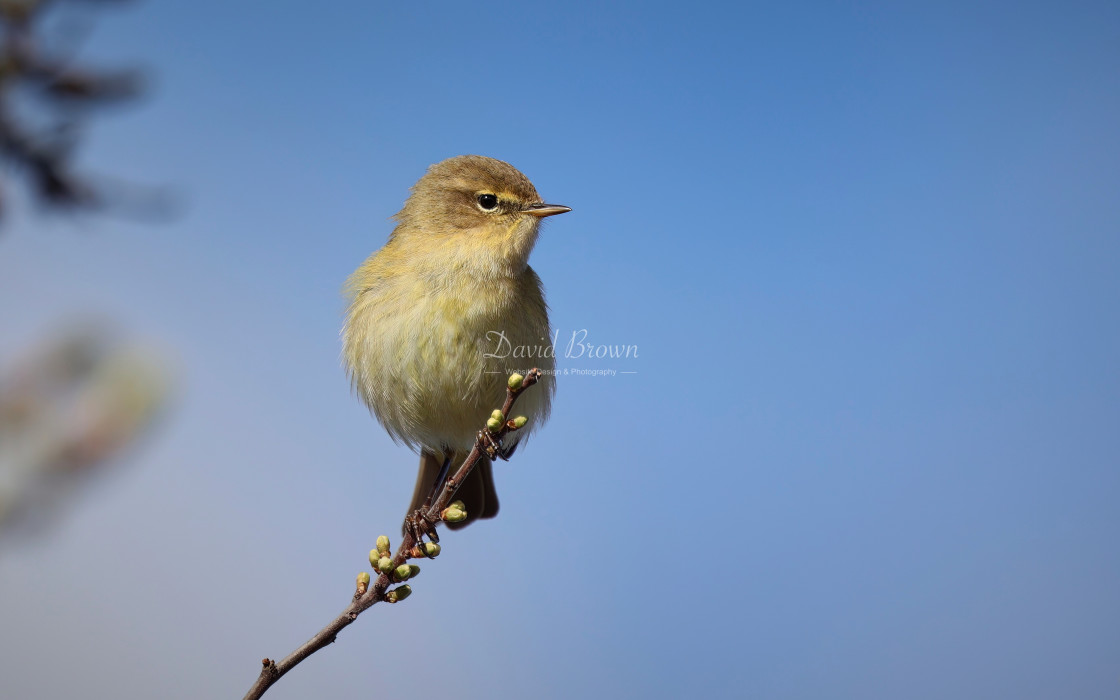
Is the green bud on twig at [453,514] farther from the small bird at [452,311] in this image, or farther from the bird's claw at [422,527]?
the small bird at [452,311]

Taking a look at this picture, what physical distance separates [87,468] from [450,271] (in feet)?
6.21

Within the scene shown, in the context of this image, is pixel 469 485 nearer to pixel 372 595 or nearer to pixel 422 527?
pixel 422 527

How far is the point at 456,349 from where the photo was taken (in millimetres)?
3283

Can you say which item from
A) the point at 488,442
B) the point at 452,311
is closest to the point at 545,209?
the point at 452,311

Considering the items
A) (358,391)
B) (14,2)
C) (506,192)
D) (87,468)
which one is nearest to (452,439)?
(358,391)

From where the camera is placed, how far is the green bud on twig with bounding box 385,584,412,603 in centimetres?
229

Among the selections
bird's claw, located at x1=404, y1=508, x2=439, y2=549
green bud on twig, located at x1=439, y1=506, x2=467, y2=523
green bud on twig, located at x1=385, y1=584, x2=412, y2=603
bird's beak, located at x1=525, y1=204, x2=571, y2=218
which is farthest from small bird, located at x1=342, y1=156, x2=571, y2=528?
green bud on twig, located at x1=385, y1=584, x2=412, y2=603

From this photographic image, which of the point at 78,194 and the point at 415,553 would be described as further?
the point at 415,553

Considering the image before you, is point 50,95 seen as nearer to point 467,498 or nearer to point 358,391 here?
point 358,391

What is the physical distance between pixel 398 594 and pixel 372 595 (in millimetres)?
78

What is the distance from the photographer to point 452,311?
330 centimetres

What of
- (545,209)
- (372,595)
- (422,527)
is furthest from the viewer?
(545,209)

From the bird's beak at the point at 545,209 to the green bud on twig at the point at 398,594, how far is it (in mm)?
1997

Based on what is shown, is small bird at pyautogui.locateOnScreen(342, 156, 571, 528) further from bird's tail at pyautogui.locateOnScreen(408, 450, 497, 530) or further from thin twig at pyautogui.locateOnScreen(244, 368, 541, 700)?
thin twig at pyautogui.locateOnScreen(244, 368, 541, 700)
